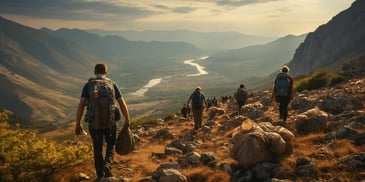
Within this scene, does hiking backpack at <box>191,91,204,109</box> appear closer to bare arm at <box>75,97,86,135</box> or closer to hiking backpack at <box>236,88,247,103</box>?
A: hiking backpack at <box>236,88,247,103</box>

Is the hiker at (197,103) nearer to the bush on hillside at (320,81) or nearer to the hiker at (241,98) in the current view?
the hiker at (241,98)

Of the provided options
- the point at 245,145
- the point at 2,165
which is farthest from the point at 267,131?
the point at 2,165

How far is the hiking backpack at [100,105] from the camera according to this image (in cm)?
827

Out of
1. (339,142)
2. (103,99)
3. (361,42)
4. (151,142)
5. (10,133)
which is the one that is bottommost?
(151,142)

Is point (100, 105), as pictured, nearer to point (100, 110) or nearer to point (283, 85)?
point (100, 110)

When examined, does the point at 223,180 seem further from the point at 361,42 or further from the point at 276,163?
the point at 361,42

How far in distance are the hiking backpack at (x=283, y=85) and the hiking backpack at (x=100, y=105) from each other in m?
8.32

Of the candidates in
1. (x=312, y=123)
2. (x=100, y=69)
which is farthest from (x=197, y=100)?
(x=100, y=69)

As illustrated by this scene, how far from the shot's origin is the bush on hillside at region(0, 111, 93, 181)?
358 inches

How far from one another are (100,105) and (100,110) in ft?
0.40

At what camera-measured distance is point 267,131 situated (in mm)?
9133

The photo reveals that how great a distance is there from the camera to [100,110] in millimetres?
8281

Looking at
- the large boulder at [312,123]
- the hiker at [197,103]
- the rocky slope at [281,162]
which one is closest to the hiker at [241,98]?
the hiker at [197,103]

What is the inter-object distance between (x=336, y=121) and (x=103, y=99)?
8485 millimetres
